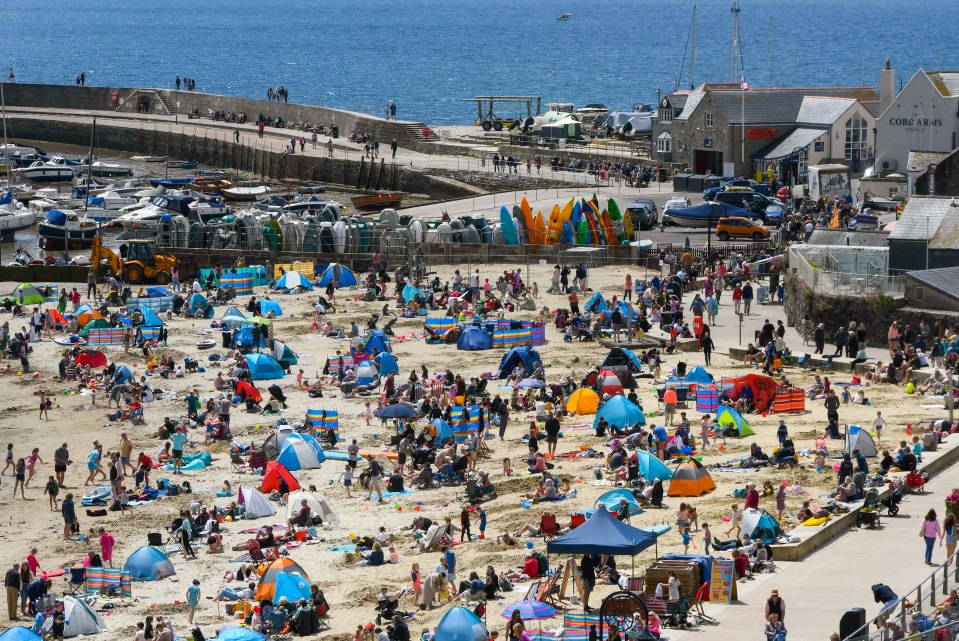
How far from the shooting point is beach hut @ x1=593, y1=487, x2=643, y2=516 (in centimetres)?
2692

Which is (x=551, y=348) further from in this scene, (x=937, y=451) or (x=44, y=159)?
(x=44, y=159)

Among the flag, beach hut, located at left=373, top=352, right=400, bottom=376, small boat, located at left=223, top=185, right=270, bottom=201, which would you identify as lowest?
beach hut, located at left=373, top=352, right=400, bottom=376

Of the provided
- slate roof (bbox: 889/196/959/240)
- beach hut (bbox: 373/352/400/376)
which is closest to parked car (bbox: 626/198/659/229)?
slate roof (bbox: 889/196/959/240)

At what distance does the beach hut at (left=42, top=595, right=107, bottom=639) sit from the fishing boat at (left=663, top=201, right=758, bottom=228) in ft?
110

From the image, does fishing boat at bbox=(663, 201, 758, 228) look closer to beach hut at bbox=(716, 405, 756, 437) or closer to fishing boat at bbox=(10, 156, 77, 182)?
beach hut at bbox=(716, 405, 756, 437)

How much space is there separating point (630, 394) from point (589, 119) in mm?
56429

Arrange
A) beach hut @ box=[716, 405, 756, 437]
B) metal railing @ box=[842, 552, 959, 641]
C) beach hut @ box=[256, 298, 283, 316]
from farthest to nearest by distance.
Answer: beach hut @ box=[256, 298, 283, 316] < beach hut @ box=[716, 405, 756, 437] < metal railing @ box=[842, 552, 959, 641]

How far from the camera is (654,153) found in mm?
69375

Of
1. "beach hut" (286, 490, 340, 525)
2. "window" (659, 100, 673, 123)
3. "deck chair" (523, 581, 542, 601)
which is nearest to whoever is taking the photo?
"deck chair" (523, 581, 542, 601)

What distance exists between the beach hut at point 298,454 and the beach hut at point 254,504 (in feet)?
7.18

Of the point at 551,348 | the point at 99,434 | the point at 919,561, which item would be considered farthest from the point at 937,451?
the point at 99,434

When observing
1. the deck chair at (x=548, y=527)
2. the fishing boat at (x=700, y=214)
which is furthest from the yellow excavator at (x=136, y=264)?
the deck chair at (x=548, y=527)

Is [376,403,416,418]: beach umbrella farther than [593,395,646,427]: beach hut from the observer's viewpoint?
Yes

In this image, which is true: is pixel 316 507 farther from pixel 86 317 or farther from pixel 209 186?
pixel 209 186
